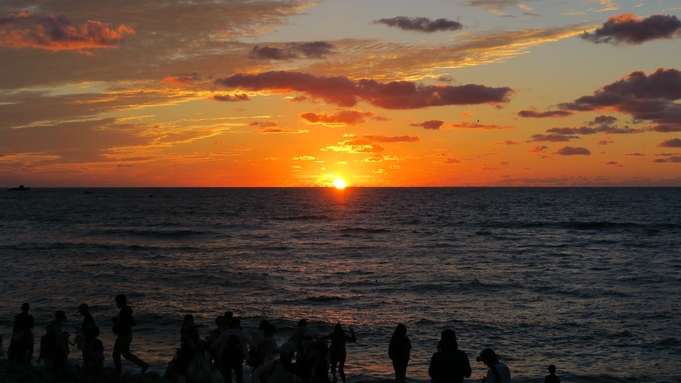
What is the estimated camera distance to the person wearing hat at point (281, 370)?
355 inches

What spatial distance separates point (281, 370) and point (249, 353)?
3824 mm

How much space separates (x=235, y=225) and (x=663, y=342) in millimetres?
59965

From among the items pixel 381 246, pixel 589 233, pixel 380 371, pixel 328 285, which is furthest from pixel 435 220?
pixel 380 371

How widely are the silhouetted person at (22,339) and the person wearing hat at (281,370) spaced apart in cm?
861

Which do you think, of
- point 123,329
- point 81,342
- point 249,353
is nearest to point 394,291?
point 249,353

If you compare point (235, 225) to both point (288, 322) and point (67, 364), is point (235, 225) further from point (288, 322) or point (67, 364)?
point (67, 364)

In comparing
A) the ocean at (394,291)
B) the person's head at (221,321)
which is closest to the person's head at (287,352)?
the person's head at (221,321)

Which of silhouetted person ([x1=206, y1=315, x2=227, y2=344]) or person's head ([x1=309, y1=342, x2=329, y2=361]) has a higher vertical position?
person's head ([x1=309, y1=342, x2=329, y2=361])

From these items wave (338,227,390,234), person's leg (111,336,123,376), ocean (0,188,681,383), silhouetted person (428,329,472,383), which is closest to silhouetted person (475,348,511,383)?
silhouetted person (428,329,472,383)

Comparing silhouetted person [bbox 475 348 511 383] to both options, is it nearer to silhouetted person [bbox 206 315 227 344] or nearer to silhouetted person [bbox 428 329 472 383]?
silhouetted person [bbox 428 329 472 383]

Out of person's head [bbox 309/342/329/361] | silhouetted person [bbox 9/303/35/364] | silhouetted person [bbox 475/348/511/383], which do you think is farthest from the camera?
silhouetted person [bbox 9/303/35/364]

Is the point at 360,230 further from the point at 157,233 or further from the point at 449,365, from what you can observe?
the point at 449,365

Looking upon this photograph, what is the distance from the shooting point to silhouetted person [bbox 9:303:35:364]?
1538 centimetres

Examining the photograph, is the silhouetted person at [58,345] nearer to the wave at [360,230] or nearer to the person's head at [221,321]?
the person's head at [221,321]
